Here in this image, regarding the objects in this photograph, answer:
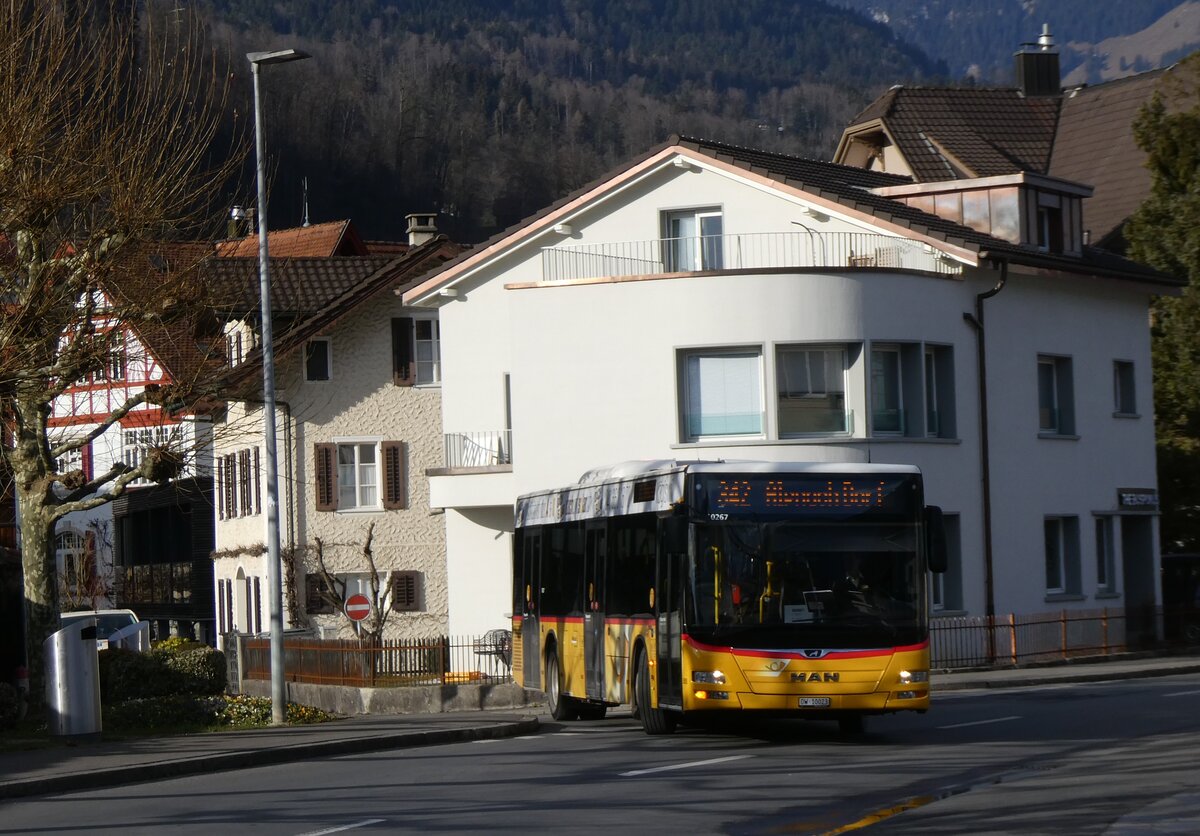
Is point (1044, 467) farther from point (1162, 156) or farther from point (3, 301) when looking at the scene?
point (3, 301)

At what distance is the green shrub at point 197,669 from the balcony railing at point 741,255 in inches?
428

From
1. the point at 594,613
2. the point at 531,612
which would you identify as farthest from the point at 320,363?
the point at 594,613

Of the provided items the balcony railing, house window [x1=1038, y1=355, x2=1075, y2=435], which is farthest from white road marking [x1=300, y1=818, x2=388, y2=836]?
house window [x1=1038, y1=355, x2=1075, y2=435]

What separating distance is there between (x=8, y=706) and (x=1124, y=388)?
26099 mm

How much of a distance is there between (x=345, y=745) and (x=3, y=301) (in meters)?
6.87

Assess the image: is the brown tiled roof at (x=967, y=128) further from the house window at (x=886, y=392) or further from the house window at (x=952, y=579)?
the house window at (x=952, y=579)

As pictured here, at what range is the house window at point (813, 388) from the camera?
34969 mm

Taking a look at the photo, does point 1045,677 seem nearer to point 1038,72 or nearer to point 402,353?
point 402,353

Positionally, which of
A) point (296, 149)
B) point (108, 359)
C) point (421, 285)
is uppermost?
point (296, 149)

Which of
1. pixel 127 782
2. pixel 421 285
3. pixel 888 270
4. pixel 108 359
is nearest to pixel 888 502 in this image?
pixel 127 782

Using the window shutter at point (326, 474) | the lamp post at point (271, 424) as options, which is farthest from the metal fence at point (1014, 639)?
the window shutter at point (326, 474)

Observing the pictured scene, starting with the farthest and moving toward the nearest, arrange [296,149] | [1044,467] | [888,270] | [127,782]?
1. [296,149]
2. [1044,467]
3. [888,270]
4. [127,782]

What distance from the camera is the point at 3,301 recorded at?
23.8 meters

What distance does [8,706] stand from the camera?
81.0 feet
